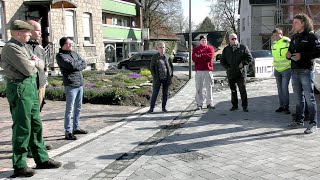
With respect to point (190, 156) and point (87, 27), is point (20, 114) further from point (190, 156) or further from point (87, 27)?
point (87, 27)

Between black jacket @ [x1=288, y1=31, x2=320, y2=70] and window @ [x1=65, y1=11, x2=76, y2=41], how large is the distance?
19.6m

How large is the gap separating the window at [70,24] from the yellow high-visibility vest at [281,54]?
17.8m

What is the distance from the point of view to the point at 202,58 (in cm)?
988

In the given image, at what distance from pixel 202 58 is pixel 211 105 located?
1.29 m

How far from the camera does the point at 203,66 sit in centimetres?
994

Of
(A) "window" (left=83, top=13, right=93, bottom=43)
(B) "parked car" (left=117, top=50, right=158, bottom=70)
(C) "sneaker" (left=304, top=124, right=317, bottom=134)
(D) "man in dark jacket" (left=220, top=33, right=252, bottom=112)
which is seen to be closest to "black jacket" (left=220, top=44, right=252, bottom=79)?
(D) "man in dark jacket" (left=220, top=33, right=252, bottom=112)

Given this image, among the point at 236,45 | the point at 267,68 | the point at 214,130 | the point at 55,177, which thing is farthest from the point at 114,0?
the point at 55,177

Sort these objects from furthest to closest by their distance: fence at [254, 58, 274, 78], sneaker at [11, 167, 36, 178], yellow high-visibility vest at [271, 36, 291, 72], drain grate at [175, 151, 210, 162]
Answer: fence at [254, 58, 274, 78]
yellow high-visibility vest at [271, 36, 291, 72]
drain grate at [175, 151, 210, 162]
sneaker at [11, 167, 36, 178]

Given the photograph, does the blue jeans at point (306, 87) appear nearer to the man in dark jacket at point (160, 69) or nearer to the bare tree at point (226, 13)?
the man in dark jacket at point (160, 69)

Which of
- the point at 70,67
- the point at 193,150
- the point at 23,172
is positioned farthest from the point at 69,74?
the point at 193,150

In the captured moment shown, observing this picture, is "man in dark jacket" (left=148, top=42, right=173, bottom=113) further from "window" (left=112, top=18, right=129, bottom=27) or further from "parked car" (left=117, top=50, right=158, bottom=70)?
"window" (left=112, top=18, right=129, bottom=27)

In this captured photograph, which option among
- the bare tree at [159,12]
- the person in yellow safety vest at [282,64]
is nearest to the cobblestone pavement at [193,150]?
the person in yellow safety vest at [282,64]

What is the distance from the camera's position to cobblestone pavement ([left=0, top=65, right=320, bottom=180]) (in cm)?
513

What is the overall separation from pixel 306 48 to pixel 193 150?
2.79 meters
